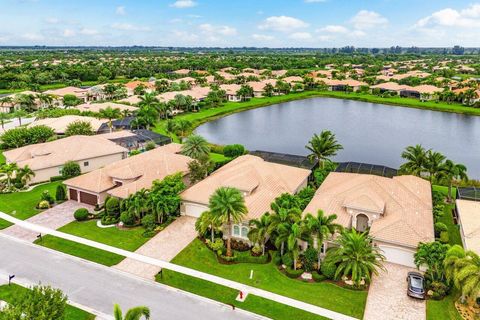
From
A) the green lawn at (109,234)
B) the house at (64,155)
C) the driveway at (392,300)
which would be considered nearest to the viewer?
the driveway at (392,300)

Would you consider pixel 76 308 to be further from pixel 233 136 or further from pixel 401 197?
pixel 233 136

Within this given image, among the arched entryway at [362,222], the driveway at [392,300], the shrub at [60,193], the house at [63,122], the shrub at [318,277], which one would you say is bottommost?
the driveway at [392,300]

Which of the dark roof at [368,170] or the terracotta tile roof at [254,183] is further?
the dark roof at [368,170]

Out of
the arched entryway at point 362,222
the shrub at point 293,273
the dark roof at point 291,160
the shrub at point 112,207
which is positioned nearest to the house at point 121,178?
the shrub at point 112,207

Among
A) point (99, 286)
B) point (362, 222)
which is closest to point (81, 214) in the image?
point (99, 286)

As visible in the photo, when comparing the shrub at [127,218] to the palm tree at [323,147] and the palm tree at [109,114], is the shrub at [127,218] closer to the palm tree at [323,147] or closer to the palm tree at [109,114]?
the palm tree at [323,147]

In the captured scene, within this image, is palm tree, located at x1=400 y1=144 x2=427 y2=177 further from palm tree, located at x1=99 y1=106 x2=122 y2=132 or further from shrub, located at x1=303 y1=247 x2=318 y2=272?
palm tree, located at x1=99 y1=106 x2=122 y2=132
